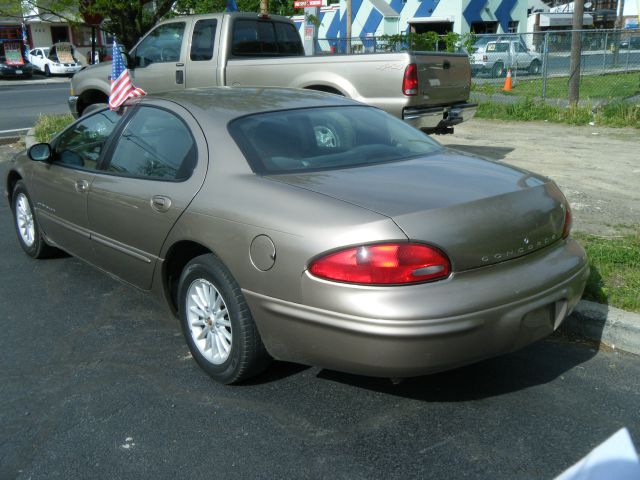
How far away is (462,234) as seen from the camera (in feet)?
10.1

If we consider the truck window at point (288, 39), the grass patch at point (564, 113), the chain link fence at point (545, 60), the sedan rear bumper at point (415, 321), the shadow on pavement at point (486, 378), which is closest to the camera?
the sedan rear bumper at point (415, 321)

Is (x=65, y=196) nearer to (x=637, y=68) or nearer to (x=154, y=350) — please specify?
(x=154, y=350)

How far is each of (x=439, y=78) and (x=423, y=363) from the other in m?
6.32

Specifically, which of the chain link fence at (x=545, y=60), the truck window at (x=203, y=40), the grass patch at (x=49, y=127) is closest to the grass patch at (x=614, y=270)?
the truck window at (x=203, y=40)

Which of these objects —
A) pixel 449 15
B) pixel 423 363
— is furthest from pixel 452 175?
pixel 449 15

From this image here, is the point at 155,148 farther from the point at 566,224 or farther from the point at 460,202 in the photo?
the point at 566,224

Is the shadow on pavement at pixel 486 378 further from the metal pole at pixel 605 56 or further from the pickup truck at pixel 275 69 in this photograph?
the metal pole at pixel 605 56

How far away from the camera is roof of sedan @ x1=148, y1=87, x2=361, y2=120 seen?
13.5 feet

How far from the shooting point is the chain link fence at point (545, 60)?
18391mm

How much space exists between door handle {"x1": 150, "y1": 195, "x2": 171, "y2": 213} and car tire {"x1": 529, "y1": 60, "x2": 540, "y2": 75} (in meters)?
21.9

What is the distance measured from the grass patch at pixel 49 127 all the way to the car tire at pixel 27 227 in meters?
6.09

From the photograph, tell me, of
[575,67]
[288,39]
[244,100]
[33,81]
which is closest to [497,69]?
[575,67]

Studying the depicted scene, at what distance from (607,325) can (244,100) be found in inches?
102

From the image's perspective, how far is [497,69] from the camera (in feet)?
76.2
